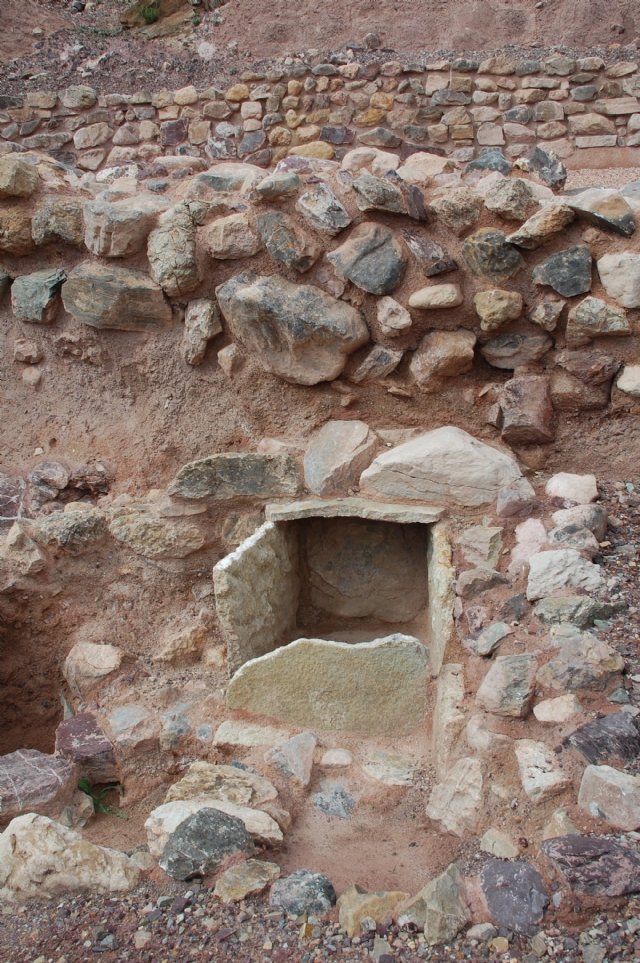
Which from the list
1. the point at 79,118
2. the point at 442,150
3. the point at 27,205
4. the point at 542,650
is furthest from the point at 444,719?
the point at 79,118

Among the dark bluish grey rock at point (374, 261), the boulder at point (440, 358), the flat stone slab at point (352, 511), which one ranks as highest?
the dark bluish grey rock at point (374, 261)

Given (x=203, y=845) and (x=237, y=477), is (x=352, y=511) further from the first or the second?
(x=203, y=845)

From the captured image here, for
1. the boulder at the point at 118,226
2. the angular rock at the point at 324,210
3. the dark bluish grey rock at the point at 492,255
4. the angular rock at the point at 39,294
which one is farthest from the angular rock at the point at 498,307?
the angular rock at the point at 39,294

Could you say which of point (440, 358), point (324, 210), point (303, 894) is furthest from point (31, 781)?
point (324, 210)

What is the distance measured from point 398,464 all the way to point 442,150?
3.88 meters

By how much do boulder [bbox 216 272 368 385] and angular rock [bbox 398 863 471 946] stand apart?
2.46m

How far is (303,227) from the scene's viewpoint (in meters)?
3.93

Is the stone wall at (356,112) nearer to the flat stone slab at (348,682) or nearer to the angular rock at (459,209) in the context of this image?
the angular rock at (459,209)

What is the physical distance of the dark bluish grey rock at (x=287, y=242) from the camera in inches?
152

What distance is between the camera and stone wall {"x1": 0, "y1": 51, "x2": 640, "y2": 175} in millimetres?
6352

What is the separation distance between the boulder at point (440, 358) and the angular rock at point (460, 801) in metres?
1.93

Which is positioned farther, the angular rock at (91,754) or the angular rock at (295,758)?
the angular rock at (91,754)

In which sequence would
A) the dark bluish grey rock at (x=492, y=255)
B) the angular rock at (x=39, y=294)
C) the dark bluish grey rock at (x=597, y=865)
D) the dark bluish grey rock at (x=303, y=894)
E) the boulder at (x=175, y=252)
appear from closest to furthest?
the dark bluish grey rock at (x=597, y=865)
the dark bluish grey rock at (x=303, y=894)
the dark bluish grey rock at (x=492, y=255)
the boulder at (x=175, y=252)
the angular rock at (x=39, y=294)

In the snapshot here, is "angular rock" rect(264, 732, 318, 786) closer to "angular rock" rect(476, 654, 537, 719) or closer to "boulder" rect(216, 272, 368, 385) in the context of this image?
"angular rock" rect(476, 654, 537, 719)
